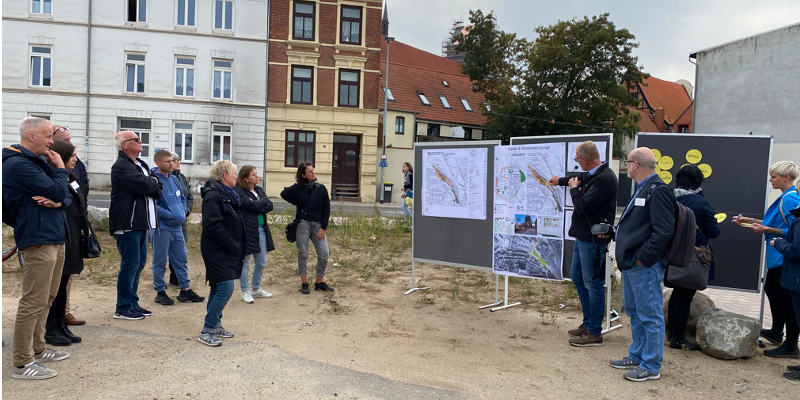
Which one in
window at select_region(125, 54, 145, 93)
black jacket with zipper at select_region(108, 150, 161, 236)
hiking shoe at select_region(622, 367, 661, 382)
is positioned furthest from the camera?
window at select_region(125, 54, 145, 93)

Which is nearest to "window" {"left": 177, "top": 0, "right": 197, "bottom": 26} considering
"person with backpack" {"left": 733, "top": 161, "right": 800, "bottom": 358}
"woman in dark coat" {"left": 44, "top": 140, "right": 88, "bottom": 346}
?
"woman in dark coat" {"left": 44, "top": 140, "right": 88, "bottom": 346}

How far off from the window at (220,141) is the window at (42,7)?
8845 millimetres

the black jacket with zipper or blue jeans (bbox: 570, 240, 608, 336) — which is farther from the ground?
the black jacket with zipper

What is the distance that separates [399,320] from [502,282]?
2932mm

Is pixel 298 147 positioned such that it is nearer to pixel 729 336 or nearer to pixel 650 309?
pixel 729 336

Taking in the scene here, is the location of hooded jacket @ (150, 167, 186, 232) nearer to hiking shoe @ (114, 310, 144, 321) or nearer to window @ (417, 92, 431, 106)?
hiking shoe @ (114, 310, 144, 321)

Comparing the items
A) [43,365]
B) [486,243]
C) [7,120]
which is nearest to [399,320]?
[486,243]

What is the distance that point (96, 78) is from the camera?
26.6 metres

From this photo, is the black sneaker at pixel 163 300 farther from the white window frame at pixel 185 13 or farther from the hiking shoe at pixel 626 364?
the white window frame at pixel 185 13

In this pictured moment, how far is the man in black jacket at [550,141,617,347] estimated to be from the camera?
5.61m

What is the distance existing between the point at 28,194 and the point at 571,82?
3418 cm

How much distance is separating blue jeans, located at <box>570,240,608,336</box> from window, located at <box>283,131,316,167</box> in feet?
78.4

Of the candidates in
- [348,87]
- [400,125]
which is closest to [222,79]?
[348,87]

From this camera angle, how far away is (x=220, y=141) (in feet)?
92.3
